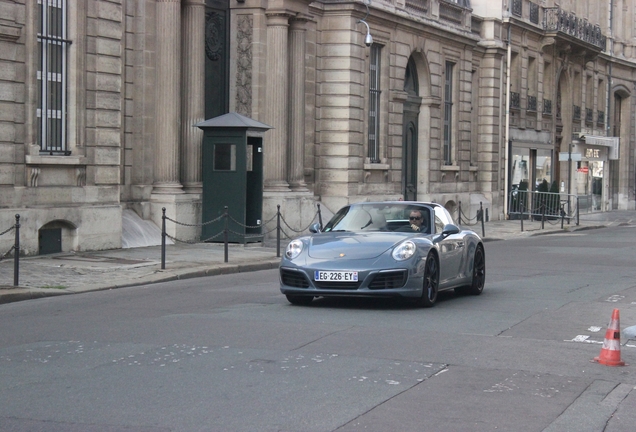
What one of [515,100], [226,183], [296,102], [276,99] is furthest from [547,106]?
[226,183]

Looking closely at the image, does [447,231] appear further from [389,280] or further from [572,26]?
[572,26]

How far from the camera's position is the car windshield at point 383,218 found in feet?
45.4

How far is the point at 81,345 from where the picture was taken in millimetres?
9859

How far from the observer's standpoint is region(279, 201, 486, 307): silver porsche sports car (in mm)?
12555

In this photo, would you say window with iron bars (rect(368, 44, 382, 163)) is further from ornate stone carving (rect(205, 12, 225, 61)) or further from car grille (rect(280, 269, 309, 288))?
car grille (rect(280, 269, 309, 288))

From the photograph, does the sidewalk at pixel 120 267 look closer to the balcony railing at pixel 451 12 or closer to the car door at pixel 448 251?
the car door at pixel 448 251

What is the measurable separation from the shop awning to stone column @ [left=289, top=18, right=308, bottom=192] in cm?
2698

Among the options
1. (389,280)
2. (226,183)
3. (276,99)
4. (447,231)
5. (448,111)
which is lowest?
(389,280)

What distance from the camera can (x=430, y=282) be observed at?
13.1 meters

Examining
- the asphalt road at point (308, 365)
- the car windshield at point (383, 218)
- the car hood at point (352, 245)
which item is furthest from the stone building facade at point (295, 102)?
the car hood at point (352, 245)

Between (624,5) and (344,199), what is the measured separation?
34500mm

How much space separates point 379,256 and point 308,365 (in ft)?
13.0

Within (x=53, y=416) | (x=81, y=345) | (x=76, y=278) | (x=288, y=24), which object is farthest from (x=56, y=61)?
(x=53, y=416)

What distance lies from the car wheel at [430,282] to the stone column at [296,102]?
15.0 meters
